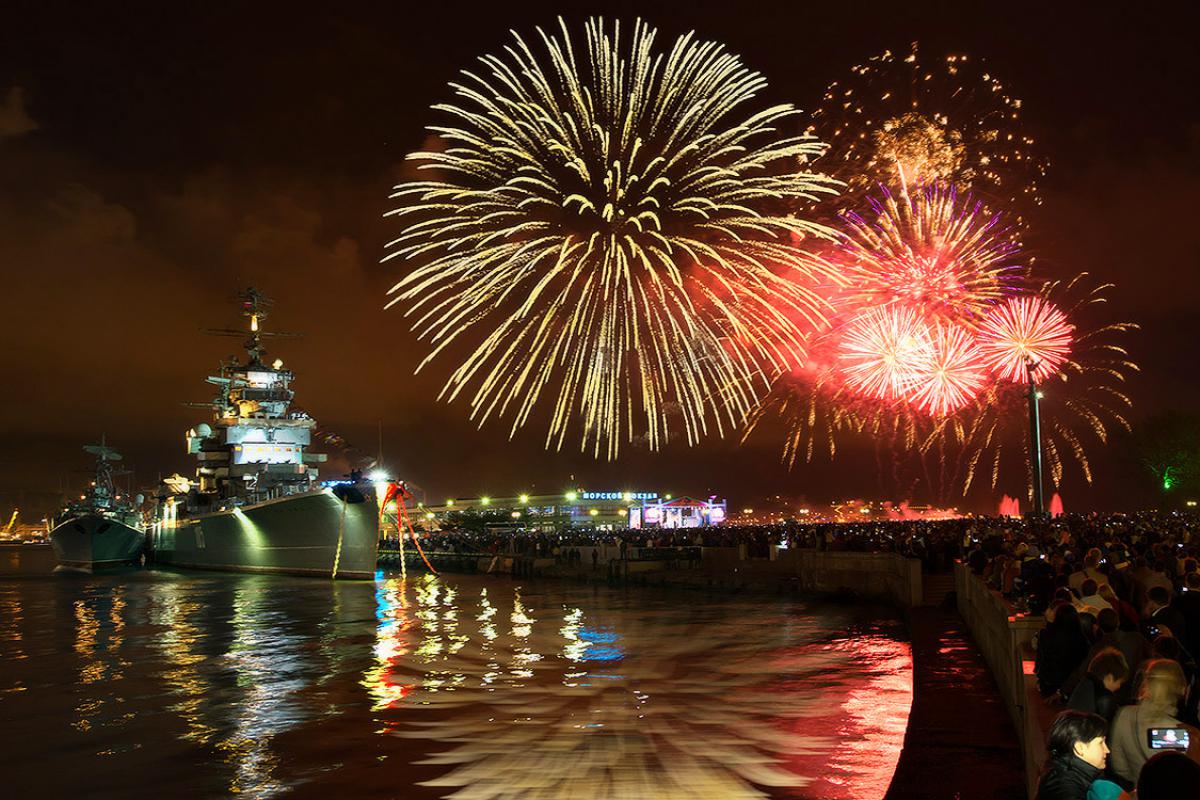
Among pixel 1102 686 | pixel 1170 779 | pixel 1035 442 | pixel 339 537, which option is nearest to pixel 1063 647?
pixel 1102 686

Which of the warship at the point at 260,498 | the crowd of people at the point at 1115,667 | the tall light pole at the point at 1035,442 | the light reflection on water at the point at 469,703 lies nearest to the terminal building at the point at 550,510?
the warship at the point at 260,498

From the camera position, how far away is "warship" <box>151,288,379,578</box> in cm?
6088

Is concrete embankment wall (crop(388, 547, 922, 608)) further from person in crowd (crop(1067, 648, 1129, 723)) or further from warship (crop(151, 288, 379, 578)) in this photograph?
person in crowd (crop(1067, 648, 1129, 723))

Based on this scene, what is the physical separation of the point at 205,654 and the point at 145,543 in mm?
71198

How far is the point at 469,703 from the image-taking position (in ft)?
62.4

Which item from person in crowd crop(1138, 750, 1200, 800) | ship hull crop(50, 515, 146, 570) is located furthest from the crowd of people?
ship hull crop(50, 515, 146, 570)

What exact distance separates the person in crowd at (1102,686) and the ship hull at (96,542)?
290 feet

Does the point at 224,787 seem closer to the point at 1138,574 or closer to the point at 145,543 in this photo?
the point at 1138,574

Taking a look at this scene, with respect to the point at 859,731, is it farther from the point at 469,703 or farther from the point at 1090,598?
the point at 469,703

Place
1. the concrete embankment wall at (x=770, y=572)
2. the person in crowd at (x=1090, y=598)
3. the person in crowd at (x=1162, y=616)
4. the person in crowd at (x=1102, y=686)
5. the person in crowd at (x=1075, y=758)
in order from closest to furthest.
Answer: the person in crowd at (x=1075, y=758) < the person in crowd at (x=1102, y=686) < the person in crowd at (x=1162, y=616) < the person in crowd at (x=1090, y=598) < the concrete embankment wall at (x=770, y=572)

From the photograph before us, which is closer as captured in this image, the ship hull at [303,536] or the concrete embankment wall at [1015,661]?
the concrete embankment wall at [1015,661]

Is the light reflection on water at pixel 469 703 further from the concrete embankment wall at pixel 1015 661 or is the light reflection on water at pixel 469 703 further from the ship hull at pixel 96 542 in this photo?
the ship hull at pixel 96 542

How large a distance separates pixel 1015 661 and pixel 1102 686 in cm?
612

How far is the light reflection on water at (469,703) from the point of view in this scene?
1385 cm
